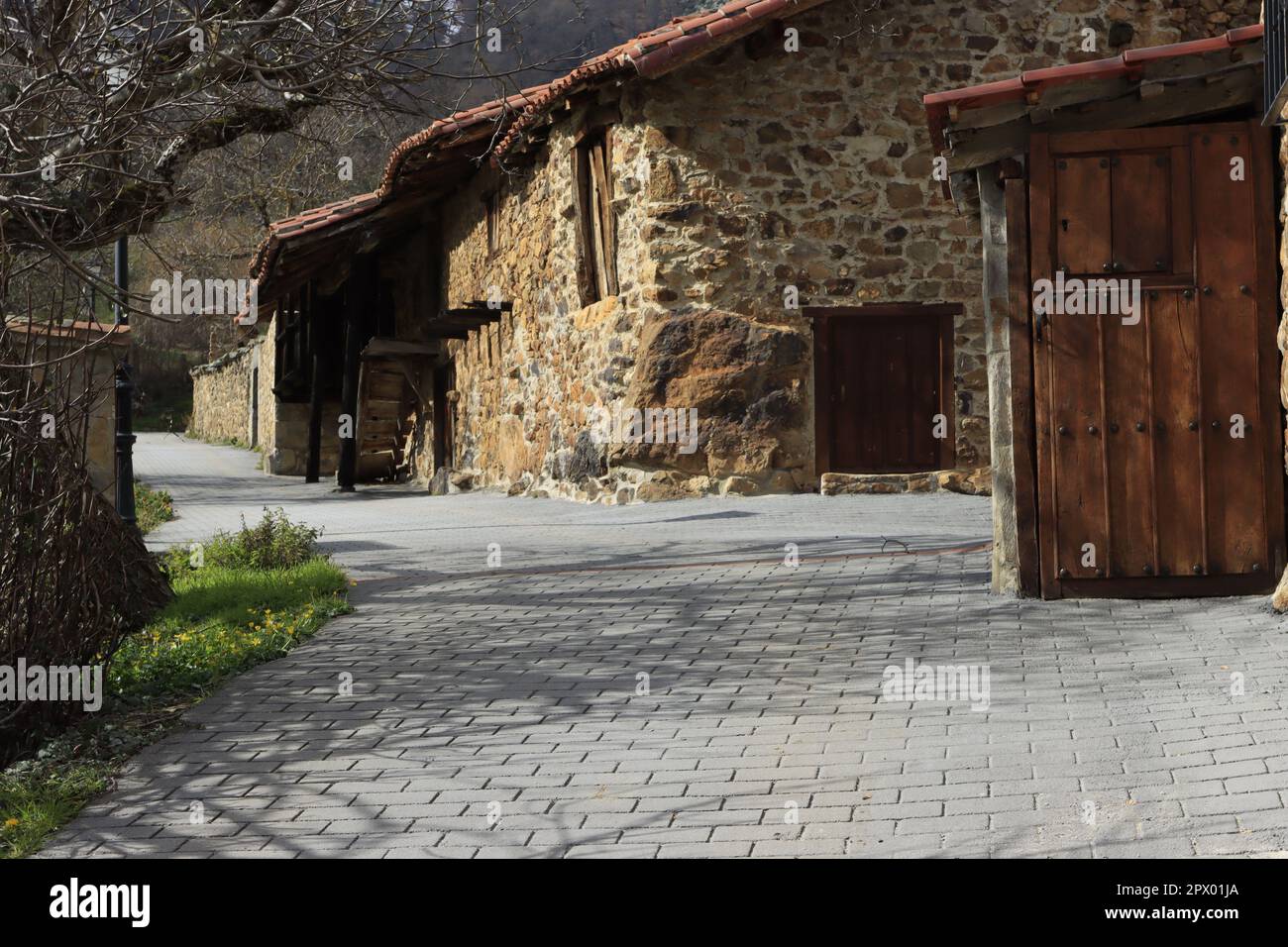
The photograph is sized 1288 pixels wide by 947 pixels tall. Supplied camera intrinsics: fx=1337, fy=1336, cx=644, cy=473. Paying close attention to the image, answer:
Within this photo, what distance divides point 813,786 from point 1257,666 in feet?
7.81

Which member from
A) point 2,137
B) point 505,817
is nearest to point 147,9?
point 2,137

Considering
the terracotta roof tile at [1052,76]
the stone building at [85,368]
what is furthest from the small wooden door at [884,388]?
the stone building at [85,368]

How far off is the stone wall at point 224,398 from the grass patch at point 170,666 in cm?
2449

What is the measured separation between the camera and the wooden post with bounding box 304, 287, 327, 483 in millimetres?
22609

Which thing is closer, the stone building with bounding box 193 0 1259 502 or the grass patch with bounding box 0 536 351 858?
the grass patch with bounding box 0 536 351 858

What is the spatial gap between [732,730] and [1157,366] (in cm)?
360

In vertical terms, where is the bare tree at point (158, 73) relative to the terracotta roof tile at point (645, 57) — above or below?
below

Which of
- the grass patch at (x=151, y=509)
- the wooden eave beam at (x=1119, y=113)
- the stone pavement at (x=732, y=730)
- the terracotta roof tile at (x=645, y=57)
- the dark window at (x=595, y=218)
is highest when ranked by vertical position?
the terracotta roof tile at (x=645, y=57)

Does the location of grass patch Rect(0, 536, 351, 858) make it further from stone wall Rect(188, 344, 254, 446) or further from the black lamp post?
stone wall Rect(188, 344, 254, 446)

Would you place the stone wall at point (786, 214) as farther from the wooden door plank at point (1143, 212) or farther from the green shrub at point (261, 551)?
the wooden door plank at point (1143, 212)

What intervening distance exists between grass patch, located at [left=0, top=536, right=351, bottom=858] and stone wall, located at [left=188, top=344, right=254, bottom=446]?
24487mm

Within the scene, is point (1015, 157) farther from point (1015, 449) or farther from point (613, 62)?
point (613, 62)

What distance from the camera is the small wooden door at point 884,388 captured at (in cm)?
1412

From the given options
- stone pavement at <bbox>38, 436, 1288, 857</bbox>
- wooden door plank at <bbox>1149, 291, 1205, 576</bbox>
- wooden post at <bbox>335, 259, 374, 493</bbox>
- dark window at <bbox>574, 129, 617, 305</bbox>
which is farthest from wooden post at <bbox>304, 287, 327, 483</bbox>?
wooden door plank at <bbox>1149, 291, 1205, 576</bbox>
